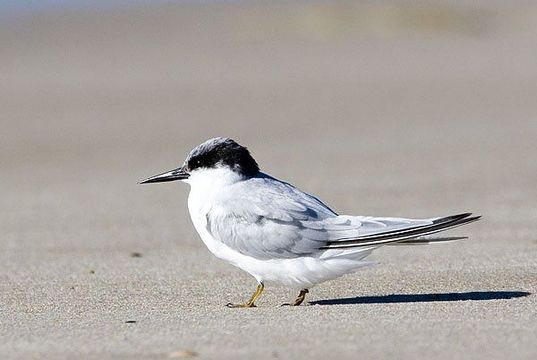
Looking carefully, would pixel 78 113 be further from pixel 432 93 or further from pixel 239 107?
pixel 432 93

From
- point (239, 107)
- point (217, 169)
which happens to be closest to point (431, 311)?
point (217, 169)

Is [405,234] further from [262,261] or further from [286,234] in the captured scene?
[262,261]

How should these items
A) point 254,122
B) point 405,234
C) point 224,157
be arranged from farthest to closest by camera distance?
point 254,122
point 224,157
point 405,234

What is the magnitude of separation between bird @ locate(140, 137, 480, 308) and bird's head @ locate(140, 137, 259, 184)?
0.24ft

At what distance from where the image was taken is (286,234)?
17.9 feet

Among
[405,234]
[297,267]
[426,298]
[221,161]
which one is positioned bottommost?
[426,298]

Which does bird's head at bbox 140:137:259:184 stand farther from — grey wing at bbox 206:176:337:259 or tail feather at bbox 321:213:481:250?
tail feather at bbox 321:213:481:250

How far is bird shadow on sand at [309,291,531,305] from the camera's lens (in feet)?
18.2

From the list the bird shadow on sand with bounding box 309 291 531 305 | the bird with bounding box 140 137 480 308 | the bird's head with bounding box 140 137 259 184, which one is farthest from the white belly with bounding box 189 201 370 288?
the bird's head with bounding box 140 137 259 184

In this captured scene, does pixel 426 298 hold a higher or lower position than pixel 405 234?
lower

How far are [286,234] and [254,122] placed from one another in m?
8.12

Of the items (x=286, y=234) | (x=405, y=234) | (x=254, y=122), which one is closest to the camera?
(x=405, y=234)

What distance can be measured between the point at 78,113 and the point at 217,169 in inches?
346

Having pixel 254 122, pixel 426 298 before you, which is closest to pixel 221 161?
pixel 426 298
